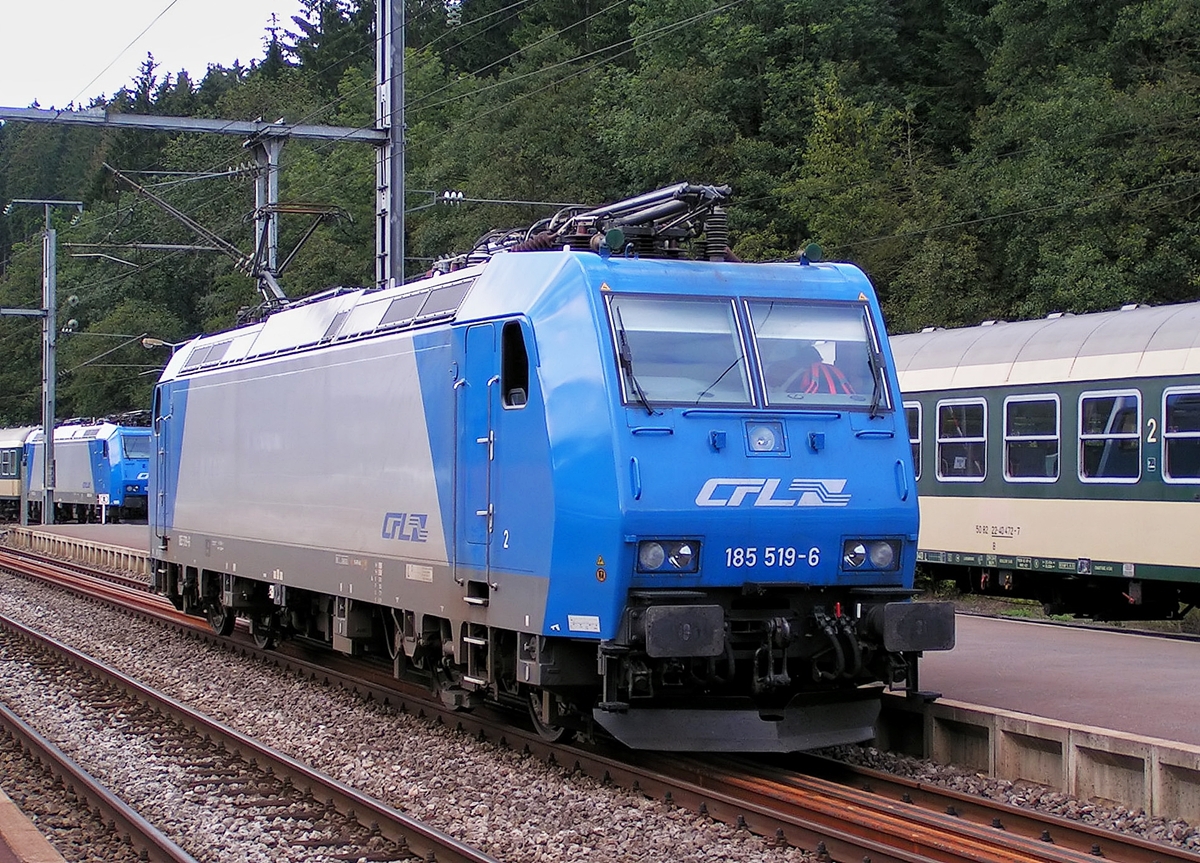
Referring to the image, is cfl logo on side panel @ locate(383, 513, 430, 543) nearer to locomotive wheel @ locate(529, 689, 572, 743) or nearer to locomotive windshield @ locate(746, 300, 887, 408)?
locomotive wheel @ locate(529, 689, 572, 743)

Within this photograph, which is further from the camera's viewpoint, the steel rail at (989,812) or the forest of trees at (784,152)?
the forest of trees at (784,152)

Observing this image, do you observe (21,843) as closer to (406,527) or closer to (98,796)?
(98,796)

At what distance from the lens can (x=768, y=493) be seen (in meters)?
9.23

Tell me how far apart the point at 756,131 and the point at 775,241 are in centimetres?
721

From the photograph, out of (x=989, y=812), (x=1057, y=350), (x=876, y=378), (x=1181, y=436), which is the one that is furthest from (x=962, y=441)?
(x=989, y=812)

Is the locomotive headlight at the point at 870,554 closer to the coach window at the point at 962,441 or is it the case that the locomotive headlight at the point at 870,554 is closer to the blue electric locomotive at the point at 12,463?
the coach window at the point at 962,441

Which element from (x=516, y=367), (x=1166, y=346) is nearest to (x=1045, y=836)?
(x=516, y=367)

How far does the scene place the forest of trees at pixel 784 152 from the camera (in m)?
32.8

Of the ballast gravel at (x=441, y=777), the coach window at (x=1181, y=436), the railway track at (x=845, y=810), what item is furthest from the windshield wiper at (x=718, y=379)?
the coach window at (x=1181, y=436)

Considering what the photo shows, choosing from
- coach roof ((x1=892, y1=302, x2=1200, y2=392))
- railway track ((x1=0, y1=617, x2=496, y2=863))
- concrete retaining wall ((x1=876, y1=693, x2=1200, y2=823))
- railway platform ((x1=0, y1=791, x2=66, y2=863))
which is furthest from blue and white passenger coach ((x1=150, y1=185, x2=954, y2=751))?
coach roof ((x1=892, y1=302, x2=1200, y2=392))

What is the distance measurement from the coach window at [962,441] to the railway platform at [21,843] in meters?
12.8

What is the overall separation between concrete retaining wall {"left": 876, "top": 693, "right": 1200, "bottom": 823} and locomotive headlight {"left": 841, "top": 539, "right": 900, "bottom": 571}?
1109mm

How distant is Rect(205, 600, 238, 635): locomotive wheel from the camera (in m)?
17.3

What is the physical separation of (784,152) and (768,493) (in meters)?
36.2
